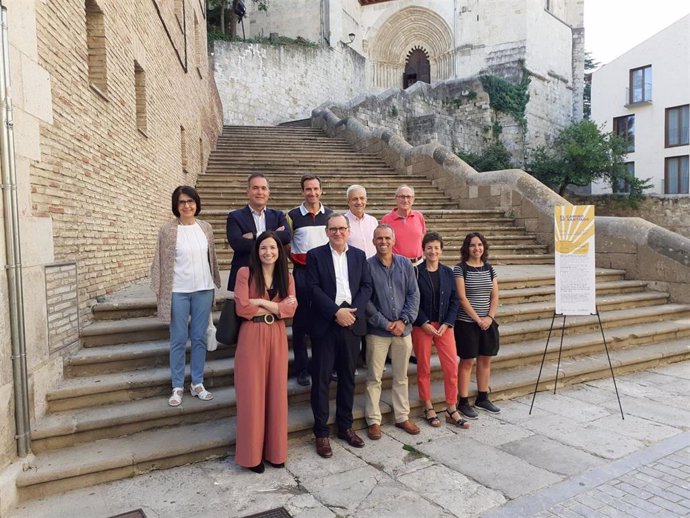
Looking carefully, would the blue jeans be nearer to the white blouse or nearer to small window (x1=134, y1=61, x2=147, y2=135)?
the white blouse

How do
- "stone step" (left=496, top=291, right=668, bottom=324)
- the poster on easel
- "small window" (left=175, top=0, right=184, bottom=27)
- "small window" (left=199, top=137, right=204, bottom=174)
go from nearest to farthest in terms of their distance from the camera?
the poster on easel < "stone step" (left=496, top=291, right=668, bottom=324) < "small window" (left=175, top=0, right=184, bottom=27) < "small window" (left=199, top=137, right=204, bottom=174)

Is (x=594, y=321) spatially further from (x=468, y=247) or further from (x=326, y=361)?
(x=326, y=361)

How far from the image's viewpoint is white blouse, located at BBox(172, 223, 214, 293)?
4172mm

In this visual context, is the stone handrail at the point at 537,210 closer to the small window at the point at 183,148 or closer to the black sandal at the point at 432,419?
the black sandal at the point at 432,419

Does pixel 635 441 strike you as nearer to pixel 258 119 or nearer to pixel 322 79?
pixel 258 119

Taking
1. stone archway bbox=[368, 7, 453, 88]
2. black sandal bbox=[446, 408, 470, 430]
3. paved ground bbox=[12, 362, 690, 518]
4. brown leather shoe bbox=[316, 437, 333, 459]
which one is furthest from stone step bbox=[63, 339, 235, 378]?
stone archway bbox=[368, 7, 453, 88]

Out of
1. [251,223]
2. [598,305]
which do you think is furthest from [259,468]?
[598,305]

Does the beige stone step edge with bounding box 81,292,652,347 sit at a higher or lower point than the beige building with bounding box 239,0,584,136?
lower

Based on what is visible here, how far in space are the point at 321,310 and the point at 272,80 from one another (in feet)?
73.1

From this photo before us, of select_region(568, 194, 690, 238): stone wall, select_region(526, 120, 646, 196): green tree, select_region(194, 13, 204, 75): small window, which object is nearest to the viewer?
select_region(194, 13, 204, 75): small window

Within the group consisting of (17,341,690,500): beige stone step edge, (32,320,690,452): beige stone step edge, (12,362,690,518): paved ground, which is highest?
(32,320,690,452): beige stone step edge

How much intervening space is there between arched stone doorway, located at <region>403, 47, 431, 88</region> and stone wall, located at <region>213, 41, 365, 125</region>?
305 inches

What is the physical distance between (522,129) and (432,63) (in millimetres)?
8040

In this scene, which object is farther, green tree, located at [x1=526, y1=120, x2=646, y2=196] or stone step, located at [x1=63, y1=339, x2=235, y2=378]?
green tree, located at [x1=526, y1=120, x2=646, y2=196]
